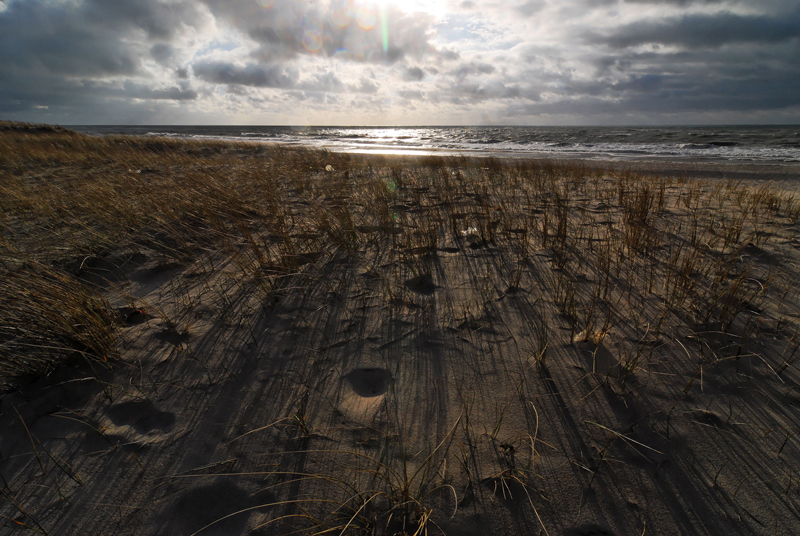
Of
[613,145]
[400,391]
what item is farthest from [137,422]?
[613,145]

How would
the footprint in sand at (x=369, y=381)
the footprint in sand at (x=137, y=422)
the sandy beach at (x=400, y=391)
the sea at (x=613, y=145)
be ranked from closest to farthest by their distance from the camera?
the sandy beach at (x=400, y=391)
the footprint in sand at (x=137, y=422)
the footprint in sand at (x=369, y=381)
the sea at (x=613, y=145)

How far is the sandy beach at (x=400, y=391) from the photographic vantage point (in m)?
1.25

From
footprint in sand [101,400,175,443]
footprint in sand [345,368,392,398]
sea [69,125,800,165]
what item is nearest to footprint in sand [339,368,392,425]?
footprint in sand [345,368,392,398]

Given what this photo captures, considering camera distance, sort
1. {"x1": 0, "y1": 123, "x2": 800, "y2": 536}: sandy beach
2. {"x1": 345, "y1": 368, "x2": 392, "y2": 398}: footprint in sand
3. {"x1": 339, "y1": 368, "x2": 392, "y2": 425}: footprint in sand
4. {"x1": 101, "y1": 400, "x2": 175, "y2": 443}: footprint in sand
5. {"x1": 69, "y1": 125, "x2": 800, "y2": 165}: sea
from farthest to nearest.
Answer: {"x1": 69, "y1": 125, "x2": 800, "y2": 165}: sea
{"x1": 345, "y1": 368, "x2": 392, "y2": 398}: footprint in sand
{"x1": 339, "y1": 368, "x2": 392, "y2": 425}: footprint in sand
{"x1": 101, "y1": 400, "x2": 175, "y2": 443}: footprint in sand
{"x1": 0, "y1": 123, "x2": 800, "y2": 536}: sandy beach

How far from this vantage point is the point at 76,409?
63.5 inches

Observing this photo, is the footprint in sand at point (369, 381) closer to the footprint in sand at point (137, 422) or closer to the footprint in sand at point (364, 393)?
the footprint in sand at point (364, 393)

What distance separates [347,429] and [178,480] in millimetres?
680

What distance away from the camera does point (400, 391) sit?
5.73 feet

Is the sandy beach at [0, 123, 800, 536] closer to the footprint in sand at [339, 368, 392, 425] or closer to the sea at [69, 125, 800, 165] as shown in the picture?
the footprint in sand at [339, 368, 392, 425]

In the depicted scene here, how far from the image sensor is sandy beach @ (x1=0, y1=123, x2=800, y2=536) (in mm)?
1247

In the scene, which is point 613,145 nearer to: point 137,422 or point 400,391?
point 400,391

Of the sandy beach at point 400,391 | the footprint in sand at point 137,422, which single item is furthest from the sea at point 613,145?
the footprint in sand at point 137,422

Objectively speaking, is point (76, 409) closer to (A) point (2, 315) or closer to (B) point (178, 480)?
(B) point (178, 480)

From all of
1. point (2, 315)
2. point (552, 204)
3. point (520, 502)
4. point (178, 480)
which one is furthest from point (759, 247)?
point (2, 315)
